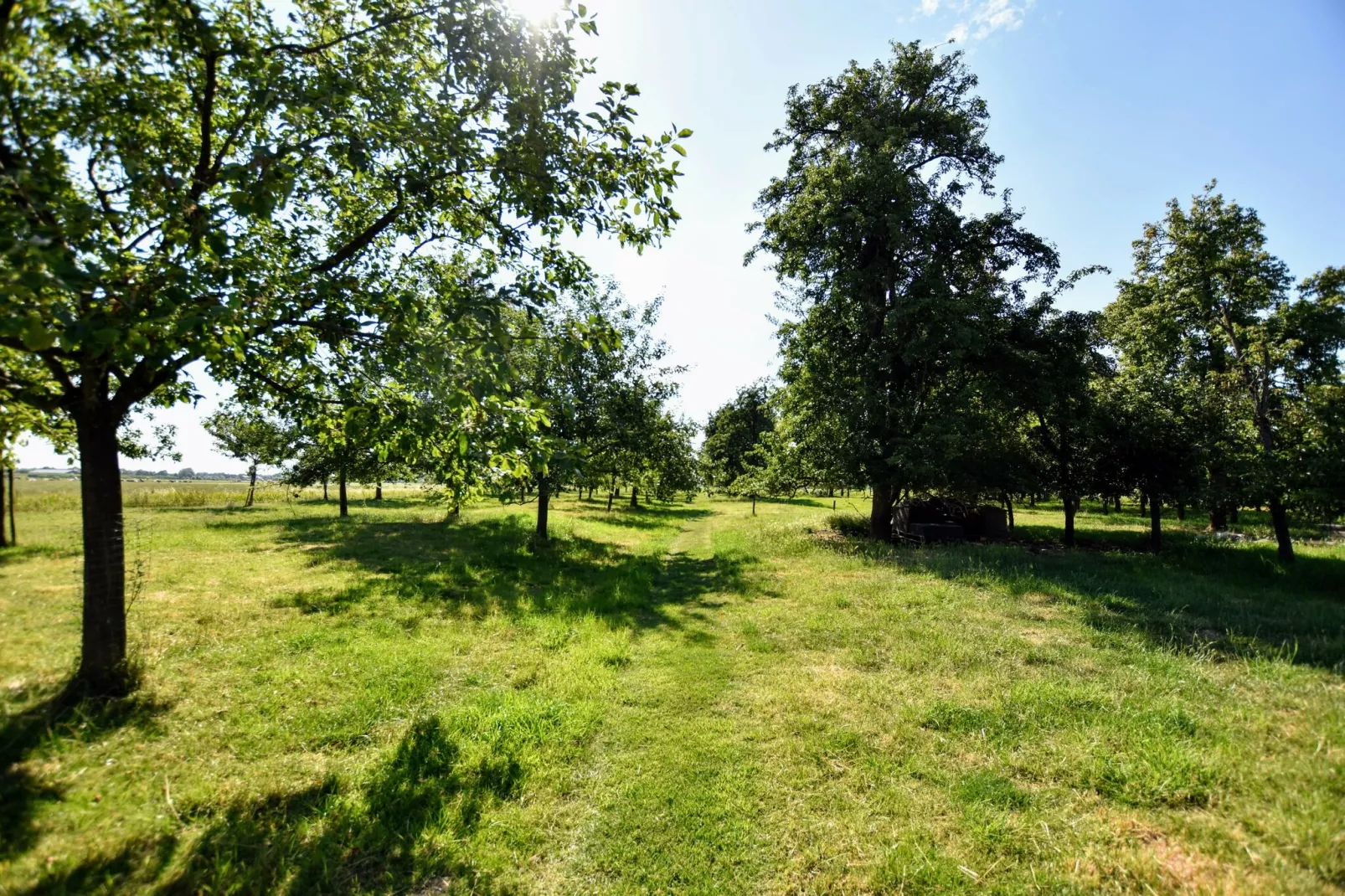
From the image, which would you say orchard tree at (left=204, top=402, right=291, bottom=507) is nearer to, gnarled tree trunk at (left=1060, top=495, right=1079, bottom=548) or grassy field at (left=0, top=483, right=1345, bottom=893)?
grassy field at (left=0, top=483, right=1345, bottom=893)

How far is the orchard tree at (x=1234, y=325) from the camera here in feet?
Answer: 62.2

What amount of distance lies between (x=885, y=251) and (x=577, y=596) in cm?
1799

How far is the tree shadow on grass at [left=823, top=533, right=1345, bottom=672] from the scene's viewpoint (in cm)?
812

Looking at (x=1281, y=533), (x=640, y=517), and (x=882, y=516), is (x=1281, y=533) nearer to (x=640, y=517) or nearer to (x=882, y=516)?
(x=882, y=516)

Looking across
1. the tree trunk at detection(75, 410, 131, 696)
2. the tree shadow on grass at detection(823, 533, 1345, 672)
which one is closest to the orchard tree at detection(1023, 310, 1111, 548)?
the tree shadow on grass at detection(823, 533, 1345, 672)

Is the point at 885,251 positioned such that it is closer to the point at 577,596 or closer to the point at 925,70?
the point at 925,70

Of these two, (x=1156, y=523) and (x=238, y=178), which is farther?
(x=1156, y=523)

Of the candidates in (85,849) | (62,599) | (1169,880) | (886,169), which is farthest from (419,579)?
(886,169)

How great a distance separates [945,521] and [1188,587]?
38.9 ft

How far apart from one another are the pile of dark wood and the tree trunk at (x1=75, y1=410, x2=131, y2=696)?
22.1m

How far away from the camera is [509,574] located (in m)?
14.0

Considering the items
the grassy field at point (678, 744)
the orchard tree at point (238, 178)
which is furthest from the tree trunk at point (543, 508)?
the orchard tree at point (238, 178)

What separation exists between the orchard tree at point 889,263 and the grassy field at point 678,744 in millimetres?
8853

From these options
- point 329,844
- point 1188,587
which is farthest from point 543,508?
point 1188,587
